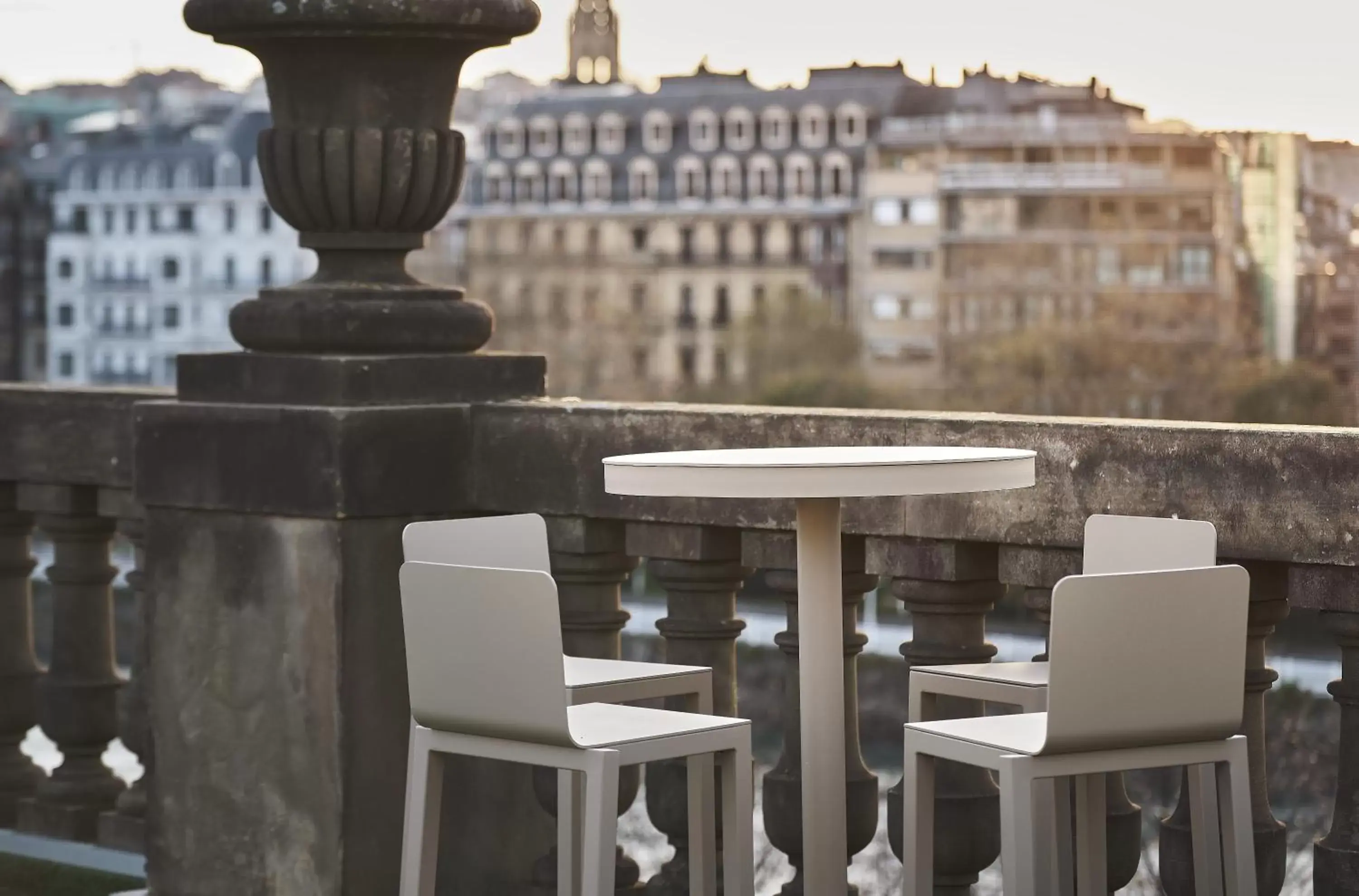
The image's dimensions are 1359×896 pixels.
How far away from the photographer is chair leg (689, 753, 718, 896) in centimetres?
338

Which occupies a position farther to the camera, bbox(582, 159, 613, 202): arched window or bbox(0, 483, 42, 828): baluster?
bbox(582, 159, 613, 202): arched window

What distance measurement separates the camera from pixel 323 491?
12.9 ft

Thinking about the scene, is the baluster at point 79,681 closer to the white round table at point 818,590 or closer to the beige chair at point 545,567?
the beige chair at point 545,567

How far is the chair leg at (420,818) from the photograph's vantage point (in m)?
3.28

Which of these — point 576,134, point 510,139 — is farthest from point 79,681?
point 510,139

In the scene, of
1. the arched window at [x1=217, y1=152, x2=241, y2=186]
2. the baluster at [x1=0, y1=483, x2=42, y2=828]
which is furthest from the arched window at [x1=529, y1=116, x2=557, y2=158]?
the baluster at [x1=0, y1=483, x2=42, y2=828]

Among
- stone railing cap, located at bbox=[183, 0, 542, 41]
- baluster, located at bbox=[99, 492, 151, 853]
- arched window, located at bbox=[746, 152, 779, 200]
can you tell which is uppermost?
arched window, located at bbox=[746, 152, 779, 200]

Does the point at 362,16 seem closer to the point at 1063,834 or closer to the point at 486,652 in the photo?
the point at 486,652

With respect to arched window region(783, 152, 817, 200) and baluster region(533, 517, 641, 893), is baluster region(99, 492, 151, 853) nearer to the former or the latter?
baluster region(533, 517, 641, 893)

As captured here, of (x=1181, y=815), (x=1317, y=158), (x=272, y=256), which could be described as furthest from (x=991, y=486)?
(x=272, y=256)

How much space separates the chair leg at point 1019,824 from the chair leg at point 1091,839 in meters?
0.45

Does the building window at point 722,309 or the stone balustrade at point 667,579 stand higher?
the building window at point 722,309

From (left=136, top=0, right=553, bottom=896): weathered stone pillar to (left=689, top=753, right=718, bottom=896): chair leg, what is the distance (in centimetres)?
75

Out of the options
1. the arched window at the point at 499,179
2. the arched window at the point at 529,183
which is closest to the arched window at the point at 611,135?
the arched window at the point at 529,183
